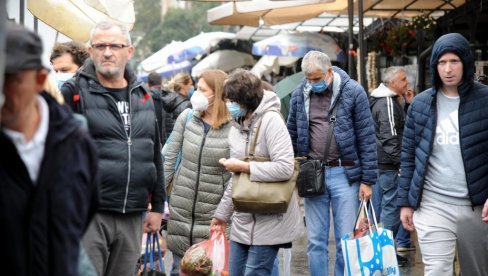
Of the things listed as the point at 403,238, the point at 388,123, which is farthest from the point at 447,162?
the point at 403,238

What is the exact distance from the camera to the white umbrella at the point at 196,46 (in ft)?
81.8

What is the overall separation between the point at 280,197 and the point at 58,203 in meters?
3.62

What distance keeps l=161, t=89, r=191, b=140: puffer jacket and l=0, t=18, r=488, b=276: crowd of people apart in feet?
16.5

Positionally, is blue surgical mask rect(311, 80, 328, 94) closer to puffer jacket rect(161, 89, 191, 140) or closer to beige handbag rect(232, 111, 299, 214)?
beige handbag rect(232, 111, 299, 214)

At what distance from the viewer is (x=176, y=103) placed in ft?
44.9

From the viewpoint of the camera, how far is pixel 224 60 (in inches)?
1008

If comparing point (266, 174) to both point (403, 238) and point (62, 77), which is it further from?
point (403, 238)

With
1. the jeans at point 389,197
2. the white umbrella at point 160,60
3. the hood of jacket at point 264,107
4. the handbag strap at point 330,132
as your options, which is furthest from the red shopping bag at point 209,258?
the white umbrella at point 160,60

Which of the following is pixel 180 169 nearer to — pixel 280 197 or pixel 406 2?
pixel 280 197

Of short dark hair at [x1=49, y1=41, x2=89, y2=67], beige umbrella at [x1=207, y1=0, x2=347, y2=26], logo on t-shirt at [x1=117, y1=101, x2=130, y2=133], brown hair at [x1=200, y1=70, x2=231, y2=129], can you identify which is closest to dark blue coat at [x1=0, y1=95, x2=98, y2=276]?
logo on t-shirt at [x1=117, y1=101, x2=130, y2=133]

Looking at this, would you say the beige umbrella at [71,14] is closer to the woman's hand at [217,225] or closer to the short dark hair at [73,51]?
the short dark hair at [73,51]

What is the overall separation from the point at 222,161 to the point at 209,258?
2.29ft

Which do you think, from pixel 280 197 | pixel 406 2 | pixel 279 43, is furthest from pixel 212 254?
pixel 279 43

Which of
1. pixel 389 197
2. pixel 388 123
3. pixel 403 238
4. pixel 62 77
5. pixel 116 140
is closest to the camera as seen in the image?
pixel 116 140
